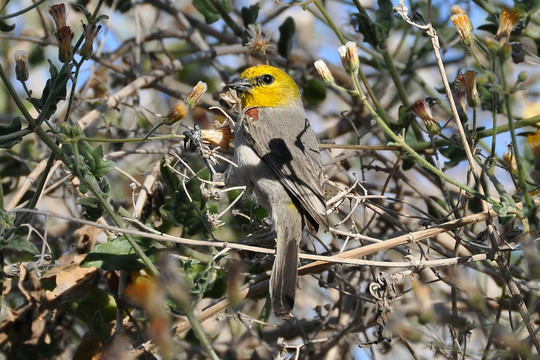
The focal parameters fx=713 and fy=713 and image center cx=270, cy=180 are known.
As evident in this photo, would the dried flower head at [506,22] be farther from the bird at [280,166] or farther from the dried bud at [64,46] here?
the dried bud at [64,46]

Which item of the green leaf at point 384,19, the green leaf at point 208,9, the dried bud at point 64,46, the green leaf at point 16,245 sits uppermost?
the dried bud at point 64,46

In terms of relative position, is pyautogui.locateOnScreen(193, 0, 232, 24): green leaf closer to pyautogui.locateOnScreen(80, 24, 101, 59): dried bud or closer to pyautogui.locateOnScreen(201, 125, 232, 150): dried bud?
pyautogui.locateOnScreen(201, 125, 232, 150): dried bud

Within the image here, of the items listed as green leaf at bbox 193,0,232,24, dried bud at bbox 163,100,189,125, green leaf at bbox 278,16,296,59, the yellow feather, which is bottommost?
the yellow feather

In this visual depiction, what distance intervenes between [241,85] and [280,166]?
633 mm

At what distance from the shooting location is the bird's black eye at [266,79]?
13.0 ft

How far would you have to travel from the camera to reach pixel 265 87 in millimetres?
4004

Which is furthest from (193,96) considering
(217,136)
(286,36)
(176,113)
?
(286,36)

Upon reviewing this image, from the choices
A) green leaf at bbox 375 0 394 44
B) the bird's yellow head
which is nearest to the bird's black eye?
the bird's yellow head

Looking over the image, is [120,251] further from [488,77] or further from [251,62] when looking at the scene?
[251,62]

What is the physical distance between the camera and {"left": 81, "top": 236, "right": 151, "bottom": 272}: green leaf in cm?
286

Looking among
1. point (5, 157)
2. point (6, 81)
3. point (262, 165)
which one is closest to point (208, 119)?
point (262, 165)

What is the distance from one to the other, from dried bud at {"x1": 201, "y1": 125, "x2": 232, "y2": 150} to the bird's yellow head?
0.68 meters

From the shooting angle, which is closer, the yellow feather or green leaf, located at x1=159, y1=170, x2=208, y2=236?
green leaf, located at x1=159, y1=170, x2=208, y2=236

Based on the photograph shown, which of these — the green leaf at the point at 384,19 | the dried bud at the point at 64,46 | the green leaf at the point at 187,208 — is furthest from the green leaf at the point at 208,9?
the dried bud at the point at 64,46
